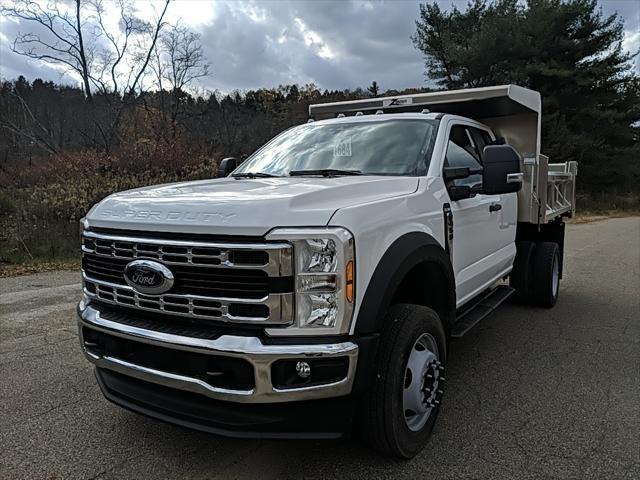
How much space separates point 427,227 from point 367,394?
111 centimetres

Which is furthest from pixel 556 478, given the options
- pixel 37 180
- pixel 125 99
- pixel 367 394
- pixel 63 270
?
pixel 125 99

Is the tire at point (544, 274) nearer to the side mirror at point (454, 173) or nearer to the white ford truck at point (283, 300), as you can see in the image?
the white ford truck at point (283, 300)

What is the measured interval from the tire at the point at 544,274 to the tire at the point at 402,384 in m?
3.50

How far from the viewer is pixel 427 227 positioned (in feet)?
10.4

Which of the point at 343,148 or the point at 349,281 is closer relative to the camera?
the point at 349,281

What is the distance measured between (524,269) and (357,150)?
3.22 metres

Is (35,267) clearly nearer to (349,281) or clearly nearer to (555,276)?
(555,276)

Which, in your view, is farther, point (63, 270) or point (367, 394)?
point (63, 270)

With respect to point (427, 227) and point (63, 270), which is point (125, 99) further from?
point (427, 227)

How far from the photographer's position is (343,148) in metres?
4.05

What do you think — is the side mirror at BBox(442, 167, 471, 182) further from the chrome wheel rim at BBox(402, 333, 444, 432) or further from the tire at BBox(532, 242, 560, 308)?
the tire at BBox(532, 242, 560, 308)

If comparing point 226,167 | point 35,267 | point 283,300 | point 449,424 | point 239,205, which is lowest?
point 449,424

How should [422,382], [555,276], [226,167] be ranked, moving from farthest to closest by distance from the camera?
[555,276], [226,167], [422,382]

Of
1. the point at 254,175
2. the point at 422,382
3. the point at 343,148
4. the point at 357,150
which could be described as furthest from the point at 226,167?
the point at 422,382
